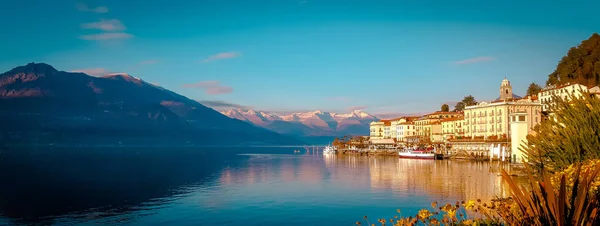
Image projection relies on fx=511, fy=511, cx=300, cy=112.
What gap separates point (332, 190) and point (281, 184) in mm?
9679

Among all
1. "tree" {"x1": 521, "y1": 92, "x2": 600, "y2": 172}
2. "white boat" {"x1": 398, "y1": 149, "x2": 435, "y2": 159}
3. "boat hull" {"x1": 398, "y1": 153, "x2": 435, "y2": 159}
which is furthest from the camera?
"white boat" {"x1": 398, "y1": 149, "x2": 435, "y2": 159}

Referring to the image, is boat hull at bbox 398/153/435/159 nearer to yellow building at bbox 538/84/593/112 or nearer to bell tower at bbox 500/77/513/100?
yellow building at bbox 538/84/593/112

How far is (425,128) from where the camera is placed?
172m

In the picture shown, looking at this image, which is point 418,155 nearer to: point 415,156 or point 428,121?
point 415,156

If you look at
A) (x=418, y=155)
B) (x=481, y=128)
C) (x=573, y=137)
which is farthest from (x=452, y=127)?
(x=573, y=137)

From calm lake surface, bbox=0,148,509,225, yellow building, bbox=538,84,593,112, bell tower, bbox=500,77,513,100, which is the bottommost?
calm lake surface, bbox=0,148,509,225

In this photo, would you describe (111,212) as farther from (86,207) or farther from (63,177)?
(63,177)

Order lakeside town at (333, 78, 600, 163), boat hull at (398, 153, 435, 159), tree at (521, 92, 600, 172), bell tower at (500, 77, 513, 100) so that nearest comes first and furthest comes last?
tree at (521, 92, 600, 172) → lakeside town at (333, 78, 600, 163) → boat hull at (398, 153, 435, 159) → bell tower at (500, 77, 513, 100)

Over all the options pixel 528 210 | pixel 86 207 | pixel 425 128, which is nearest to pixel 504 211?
pixel 528 210

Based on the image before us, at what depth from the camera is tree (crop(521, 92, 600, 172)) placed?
24281 mm

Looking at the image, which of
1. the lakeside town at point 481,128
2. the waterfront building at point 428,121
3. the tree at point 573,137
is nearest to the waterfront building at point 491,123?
the lakeside town at point 481,128

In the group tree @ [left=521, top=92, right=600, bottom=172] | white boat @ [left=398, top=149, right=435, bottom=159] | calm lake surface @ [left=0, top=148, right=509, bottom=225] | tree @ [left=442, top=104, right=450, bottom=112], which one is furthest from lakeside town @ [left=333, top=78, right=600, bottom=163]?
tree @ [left=521, top=92, right=600, bottom=172]

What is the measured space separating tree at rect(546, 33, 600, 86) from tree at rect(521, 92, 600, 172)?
98.0m

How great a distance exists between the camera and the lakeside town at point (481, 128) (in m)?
101
